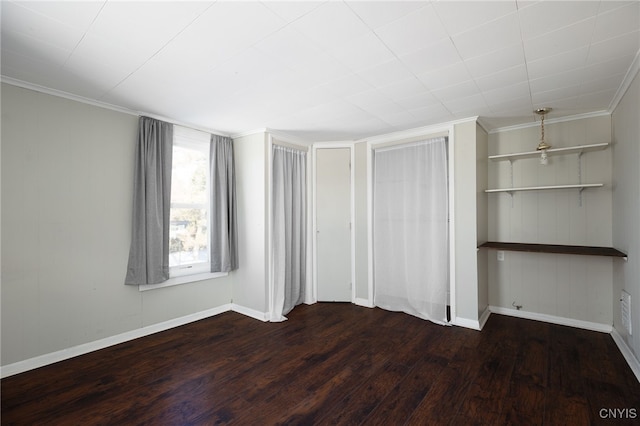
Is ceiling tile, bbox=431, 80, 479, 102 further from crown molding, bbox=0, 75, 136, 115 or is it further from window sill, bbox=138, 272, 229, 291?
window sill, bbox=138, 272, 229, 291

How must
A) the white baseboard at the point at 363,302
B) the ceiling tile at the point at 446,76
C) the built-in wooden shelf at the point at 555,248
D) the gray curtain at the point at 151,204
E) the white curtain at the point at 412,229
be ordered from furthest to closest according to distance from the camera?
the white baseboard at the point at 363,302, the white curtain at the point at 412,229, the gray curtain at the point at 151,204, the built-in wooden shelf at the point at 555,248, the ceiling tile at the point at 446,76

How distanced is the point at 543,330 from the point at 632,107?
2.33m

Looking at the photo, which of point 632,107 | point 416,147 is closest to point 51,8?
point 416,147

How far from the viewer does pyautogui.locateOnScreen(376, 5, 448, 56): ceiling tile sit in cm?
171

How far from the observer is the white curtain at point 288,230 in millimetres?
3988

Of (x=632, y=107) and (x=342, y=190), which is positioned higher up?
(x=632, y=107)

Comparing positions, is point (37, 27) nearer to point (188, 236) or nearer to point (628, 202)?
point (188, 236)

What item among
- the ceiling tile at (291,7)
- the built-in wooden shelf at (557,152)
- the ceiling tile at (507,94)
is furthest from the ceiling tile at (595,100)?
the ceiling tile at (291,7)

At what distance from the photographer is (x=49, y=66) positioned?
7.45 feet

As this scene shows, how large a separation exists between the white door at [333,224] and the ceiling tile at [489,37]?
2538mm

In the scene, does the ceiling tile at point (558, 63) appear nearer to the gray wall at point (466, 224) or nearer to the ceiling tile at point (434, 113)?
the ceiling tile at point (434, 113)

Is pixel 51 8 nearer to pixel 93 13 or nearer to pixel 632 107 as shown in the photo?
pixel 93 13

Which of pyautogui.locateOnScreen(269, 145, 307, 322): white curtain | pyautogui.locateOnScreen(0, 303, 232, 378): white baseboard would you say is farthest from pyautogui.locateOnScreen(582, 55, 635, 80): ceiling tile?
pyautogui.locateOnScreen(0, 303, 232, 378): white baseboard

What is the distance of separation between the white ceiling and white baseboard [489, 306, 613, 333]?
2341mm
